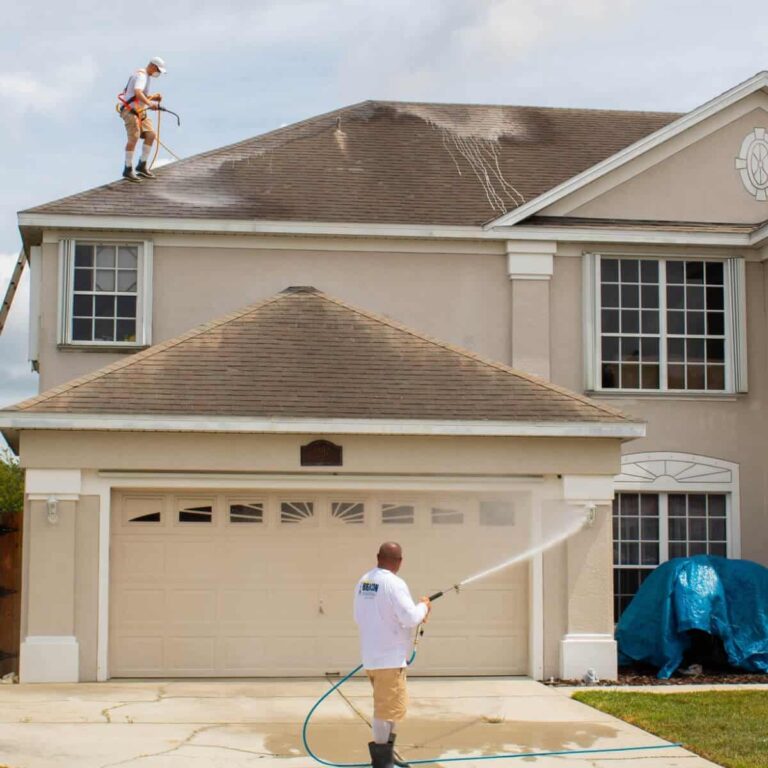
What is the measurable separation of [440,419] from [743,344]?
642 centimetres

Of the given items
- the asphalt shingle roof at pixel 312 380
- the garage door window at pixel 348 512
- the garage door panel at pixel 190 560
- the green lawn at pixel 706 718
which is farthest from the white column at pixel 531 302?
the green lawn at pixel 706 718

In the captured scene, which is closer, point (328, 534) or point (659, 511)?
point (328, 534)

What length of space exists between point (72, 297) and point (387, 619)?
10.7 metres

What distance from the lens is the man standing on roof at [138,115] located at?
19766mm

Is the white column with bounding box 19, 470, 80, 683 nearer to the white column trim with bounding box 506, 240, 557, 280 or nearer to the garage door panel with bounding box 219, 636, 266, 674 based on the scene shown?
the garage door panel with bounding box 219, 636, 266, 674

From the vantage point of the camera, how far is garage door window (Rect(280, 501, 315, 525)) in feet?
51.2

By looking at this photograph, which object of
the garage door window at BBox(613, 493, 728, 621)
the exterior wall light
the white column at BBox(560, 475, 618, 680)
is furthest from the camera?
the garage door window at BBox(613, 493, 728, 621)

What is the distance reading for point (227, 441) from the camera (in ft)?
50.1

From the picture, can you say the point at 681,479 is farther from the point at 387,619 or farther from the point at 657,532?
the point at 387,619

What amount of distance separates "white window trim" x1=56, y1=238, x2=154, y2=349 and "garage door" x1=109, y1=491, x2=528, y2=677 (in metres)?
4.02

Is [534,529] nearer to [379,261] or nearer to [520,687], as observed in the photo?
[520,687]

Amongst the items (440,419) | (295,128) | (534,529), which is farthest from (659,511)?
(295,128)

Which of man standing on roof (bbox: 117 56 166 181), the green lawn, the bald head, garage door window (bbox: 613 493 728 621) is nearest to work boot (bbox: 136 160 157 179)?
man standing on roof (bbox: 117 56 166 181)

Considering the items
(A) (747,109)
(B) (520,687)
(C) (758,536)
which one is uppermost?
(A) (747,109)
